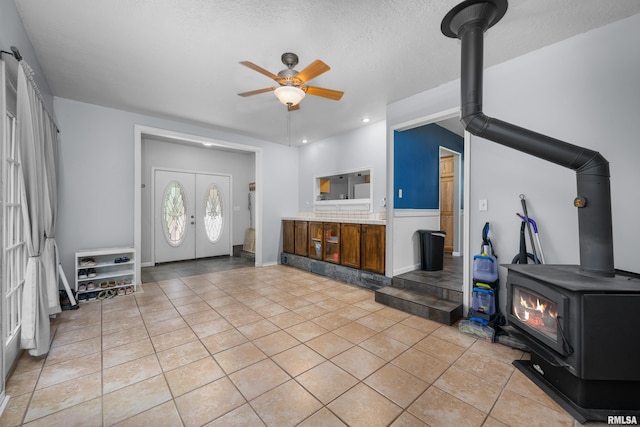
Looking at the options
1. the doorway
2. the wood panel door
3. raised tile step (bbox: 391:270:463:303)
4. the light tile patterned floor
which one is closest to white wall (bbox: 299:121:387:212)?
raised tile step (bbox: 391:270:463:303)

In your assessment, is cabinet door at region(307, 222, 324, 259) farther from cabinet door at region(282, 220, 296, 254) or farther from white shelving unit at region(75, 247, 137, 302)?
white shelving unit at region(75, 247, 137, 302)

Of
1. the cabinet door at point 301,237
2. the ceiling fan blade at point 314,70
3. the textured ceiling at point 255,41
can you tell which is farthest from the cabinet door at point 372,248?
the ceiling fan blade at point 314,70

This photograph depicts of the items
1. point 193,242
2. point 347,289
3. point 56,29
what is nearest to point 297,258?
point 347,289

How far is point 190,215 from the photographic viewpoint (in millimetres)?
6113

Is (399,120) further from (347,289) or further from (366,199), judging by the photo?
(347,289)

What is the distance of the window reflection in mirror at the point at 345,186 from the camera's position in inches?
190

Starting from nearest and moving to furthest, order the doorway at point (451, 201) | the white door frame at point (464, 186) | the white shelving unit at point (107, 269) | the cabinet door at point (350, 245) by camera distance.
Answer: the white door frame at point (464, 186)
the white shelving unit at point (107, 269)
the cabinet door at point (350, 245)
the doorway at point (451, 201)

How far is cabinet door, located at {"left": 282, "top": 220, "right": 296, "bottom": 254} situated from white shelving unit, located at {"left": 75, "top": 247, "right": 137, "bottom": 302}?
280 cm

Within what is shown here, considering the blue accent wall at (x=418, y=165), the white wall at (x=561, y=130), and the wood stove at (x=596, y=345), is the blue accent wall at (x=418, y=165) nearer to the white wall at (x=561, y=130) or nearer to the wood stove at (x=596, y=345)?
the white wall at (x=561, y=130)

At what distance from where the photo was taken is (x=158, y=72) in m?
2.88

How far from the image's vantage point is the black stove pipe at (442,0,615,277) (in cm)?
172

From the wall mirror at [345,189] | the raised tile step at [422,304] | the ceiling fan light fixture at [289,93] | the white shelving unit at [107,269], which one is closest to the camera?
the ceiling fan light fixture at [289,93]

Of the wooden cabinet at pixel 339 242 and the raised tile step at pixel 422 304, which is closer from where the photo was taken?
the raised tile step at pixel 422 304

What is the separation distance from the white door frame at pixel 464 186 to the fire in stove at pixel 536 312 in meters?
0.86
